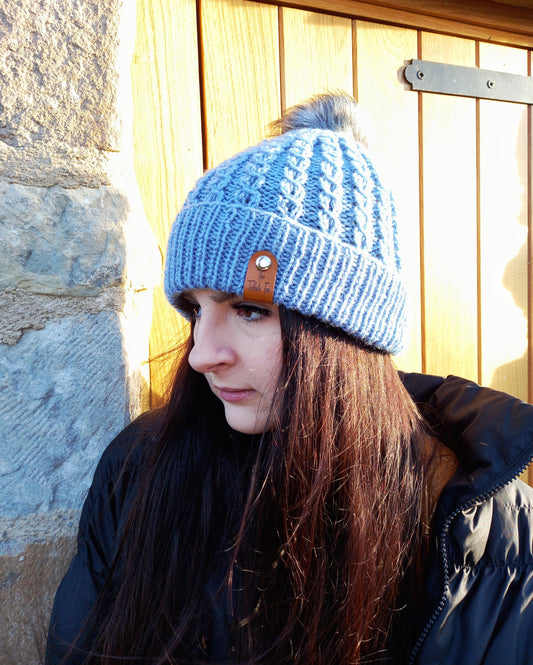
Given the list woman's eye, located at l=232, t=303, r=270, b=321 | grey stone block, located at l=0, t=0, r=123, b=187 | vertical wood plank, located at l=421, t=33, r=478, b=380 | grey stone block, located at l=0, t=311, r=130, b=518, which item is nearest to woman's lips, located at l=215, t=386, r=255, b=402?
woman's eye, located at l=232, t=303, r=270, b=321

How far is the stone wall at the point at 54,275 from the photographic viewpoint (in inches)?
35.4

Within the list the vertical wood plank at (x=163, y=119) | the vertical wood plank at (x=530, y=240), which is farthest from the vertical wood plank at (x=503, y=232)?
the vertical wood plank at (x=163, y=119)

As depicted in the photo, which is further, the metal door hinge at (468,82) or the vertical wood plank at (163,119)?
the metal door hinge at (468,82)

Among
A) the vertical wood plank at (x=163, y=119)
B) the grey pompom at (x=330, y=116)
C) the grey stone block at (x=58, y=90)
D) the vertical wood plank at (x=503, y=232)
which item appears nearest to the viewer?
the grey stone block at (x=58, y=90)

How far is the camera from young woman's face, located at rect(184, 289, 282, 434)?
837 millimetres

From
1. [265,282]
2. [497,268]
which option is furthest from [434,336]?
[265,282]

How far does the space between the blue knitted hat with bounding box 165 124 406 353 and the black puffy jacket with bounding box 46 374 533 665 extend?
27cm

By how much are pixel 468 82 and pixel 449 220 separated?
41 cm

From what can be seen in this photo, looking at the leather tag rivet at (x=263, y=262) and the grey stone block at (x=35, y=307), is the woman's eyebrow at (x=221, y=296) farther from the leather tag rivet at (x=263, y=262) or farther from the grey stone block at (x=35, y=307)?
the grey stone block at (x=35, y=307)

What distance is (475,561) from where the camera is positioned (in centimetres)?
81

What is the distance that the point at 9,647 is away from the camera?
0.92m

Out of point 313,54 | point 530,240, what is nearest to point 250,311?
point 313,54

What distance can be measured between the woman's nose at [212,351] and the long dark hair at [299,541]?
104 millimetres

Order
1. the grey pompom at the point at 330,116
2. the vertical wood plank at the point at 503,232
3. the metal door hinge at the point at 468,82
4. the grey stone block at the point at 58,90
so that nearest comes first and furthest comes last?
the grey stone block at the point at 58,90
the grey pompom at the point at 330,116
the metal door hinge at the point at 468,82
the vertical wood plank at the point at 503,232
